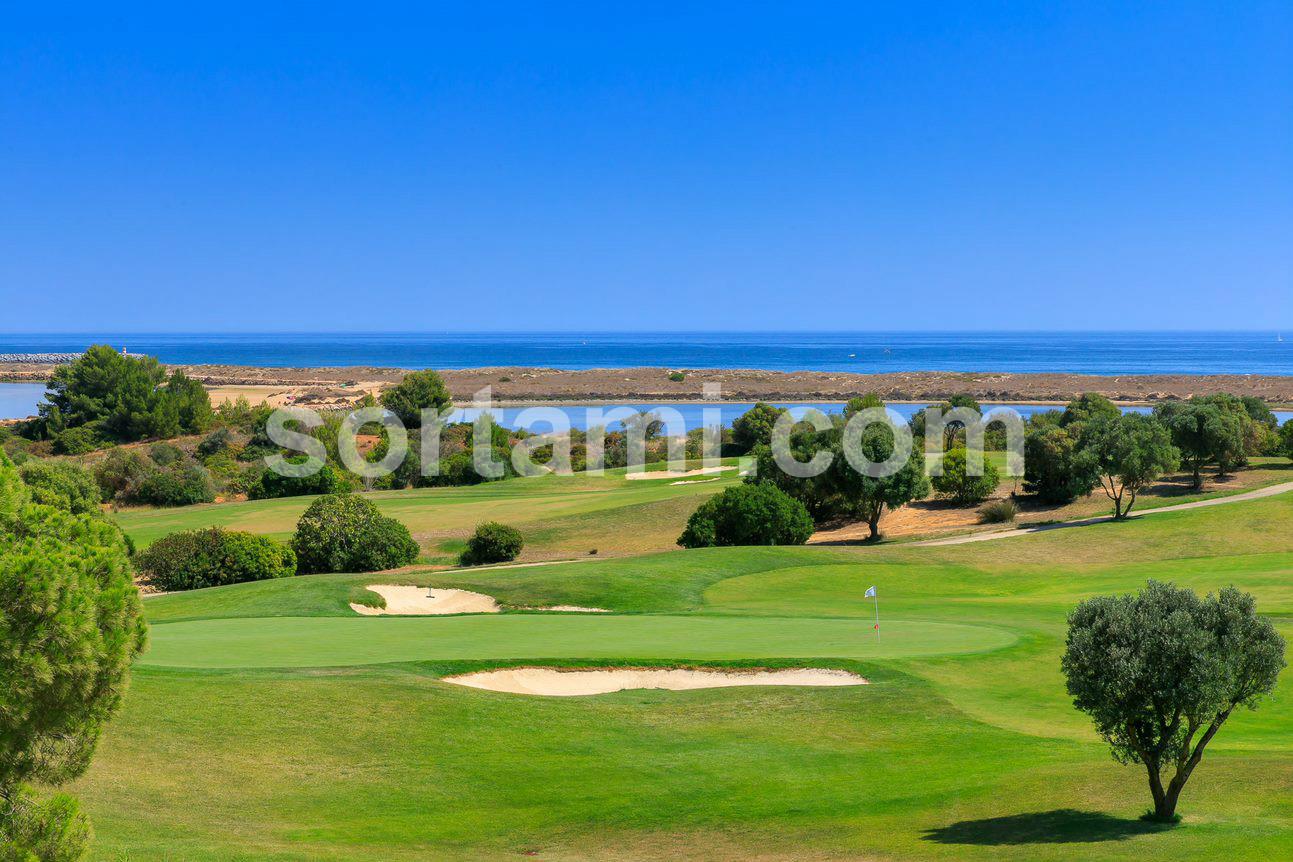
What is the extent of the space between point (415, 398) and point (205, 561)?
49.6m

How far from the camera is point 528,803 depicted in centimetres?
1438

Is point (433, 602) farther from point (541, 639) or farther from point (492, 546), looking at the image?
point (492, 546)

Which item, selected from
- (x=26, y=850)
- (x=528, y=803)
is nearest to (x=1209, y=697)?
(x=528, y=803)

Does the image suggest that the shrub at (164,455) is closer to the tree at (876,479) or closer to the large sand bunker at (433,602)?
the tree at (876,479)

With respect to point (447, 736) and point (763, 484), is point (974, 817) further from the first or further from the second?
point (763, 484)

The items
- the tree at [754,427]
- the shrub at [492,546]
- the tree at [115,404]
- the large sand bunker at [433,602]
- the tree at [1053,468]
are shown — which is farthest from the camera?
the tree at [115,404]

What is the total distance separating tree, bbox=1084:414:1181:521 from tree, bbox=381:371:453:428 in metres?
52.7

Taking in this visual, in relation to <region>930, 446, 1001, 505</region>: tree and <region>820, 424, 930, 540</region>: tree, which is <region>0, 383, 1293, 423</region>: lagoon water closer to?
<region>930, 446, 1001, 505</region>: tree

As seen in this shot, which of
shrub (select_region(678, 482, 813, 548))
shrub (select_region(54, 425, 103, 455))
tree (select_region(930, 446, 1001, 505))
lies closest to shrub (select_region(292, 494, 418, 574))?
shrub (select_region(678, 482, 813, 548))

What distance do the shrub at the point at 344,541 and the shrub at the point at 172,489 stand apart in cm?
2463

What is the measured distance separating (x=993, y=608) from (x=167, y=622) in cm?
2085

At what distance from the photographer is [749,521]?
4225 centimetres

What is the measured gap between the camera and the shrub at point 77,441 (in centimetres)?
7969

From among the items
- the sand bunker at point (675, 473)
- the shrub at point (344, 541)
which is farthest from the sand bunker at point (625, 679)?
the sand bunker at point (675, 473)
